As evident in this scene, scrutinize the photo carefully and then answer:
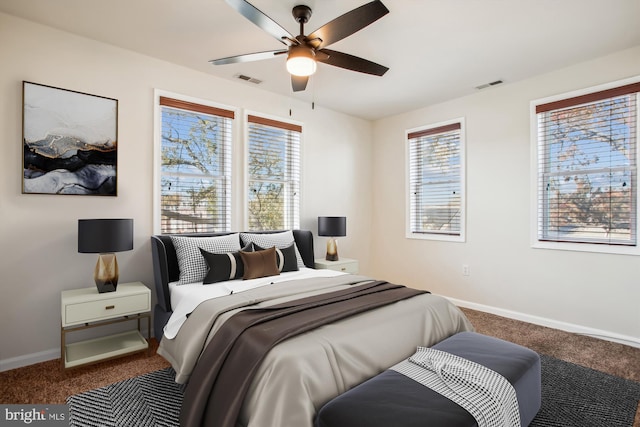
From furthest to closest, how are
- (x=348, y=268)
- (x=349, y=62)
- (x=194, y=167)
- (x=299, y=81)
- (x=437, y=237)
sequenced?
(x=437, y=237) → (x=348, y=268) → (x=194, y=167) → (x=299, y=81) → (x=349, y=62)

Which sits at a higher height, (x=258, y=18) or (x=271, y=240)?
(x=258, y=18)

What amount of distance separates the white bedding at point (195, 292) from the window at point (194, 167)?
2.80ft

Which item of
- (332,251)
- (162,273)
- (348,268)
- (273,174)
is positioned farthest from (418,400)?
(273,174)

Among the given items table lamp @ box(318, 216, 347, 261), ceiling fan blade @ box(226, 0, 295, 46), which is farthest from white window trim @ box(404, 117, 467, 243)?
ceiling fan blade @ box(226, 0, 295, 46)

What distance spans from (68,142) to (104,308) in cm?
143

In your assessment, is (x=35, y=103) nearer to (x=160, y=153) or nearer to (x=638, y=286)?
(x=160, y=153)

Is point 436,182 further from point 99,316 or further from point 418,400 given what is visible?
point 99,316

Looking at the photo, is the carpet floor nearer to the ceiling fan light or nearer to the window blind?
the window blind

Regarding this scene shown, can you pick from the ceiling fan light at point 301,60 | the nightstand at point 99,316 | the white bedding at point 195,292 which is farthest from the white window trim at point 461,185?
the nightstand at point 99,316

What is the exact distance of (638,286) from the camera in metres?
3.09

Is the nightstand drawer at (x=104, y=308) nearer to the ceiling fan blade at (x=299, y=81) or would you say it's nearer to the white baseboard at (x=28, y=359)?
the white baseboard at (x=28, y=359)

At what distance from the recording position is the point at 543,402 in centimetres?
219

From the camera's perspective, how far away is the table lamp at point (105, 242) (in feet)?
8.33

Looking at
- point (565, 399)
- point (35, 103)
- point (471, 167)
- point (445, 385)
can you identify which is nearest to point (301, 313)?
point (445, 385)
